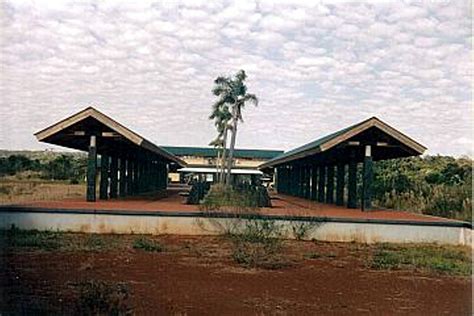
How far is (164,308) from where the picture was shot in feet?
21.4

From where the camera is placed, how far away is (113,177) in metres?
21.6

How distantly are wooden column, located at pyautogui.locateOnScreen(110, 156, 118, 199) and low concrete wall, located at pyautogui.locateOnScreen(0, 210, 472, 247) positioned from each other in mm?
7118

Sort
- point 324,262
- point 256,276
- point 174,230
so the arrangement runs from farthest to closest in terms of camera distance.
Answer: point 174,230, point 324,262, point 256,276

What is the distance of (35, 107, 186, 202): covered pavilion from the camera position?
15.9 m

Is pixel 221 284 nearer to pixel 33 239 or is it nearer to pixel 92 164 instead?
pixel 33 239

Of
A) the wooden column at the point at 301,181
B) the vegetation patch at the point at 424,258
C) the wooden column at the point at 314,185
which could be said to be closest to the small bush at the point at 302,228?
the vegetation patch at the point at 424,258

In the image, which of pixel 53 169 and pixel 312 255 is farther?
pixel 53 169

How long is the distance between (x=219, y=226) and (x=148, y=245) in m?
2.49

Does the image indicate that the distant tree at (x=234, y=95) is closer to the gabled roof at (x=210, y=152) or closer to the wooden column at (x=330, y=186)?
the wooden column at (x=330, y=186)

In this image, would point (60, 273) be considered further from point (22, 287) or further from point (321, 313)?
point (321, 313)

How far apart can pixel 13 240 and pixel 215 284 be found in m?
5.17

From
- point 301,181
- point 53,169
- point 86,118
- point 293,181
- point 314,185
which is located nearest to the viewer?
point 86,118

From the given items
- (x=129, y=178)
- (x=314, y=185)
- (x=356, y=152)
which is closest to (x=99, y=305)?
(x=356, y=152)

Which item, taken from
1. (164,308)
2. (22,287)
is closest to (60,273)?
(22,287)
